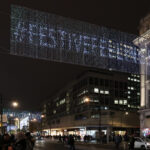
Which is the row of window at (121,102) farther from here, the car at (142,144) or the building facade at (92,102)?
the car at (142,144)

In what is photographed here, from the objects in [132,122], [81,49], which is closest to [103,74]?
[132,122]

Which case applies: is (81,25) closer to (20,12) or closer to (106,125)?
(20,12)

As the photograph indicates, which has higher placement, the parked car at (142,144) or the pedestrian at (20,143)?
the pedestrian at (20,143)

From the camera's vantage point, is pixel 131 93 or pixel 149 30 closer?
pixel 149 30

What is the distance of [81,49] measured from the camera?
110 feet

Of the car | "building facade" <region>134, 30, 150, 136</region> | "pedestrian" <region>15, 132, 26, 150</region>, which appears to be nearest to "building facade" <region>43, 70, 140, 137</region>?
"building facade" <region>134, 30, 150, 136</region>

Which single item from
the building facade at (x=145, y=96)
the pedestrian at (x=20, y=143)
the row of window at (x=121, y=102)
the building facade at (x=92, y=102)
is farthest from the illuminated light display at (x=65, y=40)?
the row of window at (x=121, y=102)

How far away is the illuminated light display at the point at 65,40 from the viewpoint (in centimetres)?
2759

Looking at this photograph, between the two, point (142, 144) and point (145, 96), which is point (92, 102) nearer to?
point (145, 96)

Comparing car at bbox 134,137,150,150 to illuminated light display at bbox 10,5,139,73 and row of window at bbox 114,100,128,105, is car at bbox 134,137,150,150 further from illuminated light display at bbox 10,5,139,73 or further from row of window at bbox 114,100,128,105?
row of window at bbox 114,100,128,105

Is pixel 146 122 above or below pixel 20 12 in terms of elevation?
below

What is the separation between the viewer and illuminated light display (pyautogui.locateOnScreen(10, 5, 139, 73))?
27.6 metres

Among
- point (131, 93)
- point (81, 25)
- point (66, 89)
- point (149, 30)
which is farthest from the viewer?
point (131, 93)

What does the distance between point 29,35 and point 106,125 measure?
6384 centimetres
